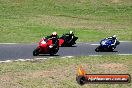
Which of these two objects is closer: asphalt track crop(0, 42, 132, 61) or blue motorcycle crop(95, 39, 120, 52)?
asphalt track crop(0, 42, 132, 61)

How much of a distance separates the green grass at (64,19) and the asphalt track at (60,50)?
150 inches

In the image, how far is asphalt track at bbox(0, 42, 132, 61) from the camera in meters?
28.4

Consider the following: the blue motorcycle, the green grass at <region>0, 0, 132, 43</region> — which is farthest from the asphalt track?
the green grass at <region>0, 0, 132, 43</region>

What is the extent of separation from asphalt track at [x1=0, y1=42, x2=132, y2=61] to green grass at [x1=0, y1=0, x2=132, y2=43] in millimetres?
3810

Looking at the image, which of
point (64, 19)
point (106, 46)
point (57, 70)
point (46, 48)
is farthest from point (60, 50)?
point (64, 19)

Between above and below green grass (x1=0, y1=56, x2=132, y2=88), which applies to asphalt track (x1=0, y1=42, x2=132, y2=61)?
below

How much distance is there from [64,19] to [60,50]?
23.9 m

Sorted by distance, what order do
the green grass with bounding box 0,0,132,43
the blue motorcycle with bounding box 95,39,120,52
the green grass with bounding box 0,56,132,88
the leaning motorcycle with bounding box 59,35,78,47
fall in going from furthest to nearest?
1. the green grass with bounding box 0,0,132,43
2. the leaning motorcycle with bounding box 59,35,78,47
3. the blue motorcycle with bounding box 95,39,120,52
4. the green grass with bounding box 0,56,132,88

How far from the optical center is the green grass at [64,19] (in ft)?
139

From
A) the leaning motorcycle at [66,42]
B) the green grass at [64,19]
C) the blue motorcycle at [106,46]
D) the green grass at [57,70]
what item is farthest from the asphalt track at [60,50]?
the green grass at [64,19]

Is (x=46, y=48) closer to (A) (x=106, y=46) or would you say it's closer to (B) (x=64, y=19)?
(A) (x=106, y=46)

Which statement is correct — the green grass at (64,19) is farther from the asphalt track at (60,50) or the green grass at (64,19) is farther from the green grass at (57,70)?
the green grass at (57,70)

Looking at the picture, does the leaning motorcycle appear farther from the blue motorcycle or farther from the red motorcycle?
A: the red motorcycle

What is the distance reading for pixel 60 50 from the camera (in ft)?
103
